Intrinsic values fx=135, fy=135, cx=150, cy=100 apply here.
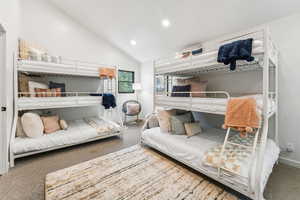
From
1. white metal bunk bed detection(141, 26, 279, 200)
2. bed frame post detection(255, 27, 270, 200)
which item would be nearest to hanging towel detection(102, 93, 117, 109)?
white metal bunk bed detection(141, 26, 279, 200)

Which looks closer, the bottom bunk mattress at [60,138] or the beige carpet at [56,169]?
the beige carpet at [56,169]

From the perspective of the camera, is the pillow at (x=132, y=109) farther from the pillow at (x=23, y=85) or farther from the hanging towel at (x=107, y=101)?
the pillow at (x=23, y=85)

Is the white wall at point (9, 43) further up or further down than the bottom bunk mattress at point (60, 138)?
further up

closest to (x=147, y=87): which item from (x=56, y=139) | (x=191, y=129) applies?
(x=191, y=129)

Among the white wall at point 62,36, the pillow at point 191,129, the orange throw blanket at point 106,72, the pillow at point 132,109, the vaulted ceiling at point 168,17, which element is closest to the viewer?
the vaulted ceiling at point 168,17

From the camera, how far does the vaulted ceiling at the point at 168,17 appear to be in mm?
2184

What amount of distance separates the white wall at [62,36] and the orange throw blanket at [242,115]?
369 cm

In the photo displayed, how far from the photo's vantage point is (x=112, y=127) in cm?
328

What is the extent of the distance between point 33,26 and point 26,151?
277 cm

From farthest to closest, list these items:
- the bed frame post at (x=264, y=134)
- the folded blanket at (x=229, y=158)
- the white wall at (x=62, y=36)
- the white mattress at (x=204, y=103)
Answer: the white wall at (x=62, y=36) → the white mattress at (x=204, y=103) → the folded blanket at (x=229, y=158) → the bed frame post at (x=264, y=134)

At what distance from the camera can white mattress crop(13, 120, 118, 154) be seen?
86.4 inches

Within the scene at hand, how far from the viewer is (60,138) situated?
255 centimetres

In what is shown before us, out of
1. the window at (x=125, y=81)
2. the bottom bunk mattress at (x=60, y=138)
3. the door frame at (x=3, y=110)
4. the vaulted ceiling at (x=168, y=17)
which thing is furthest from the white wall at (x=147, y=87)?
the door frame at (x=3, y=110)

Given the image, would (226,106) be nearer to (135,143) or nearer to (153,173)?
(153,173)
